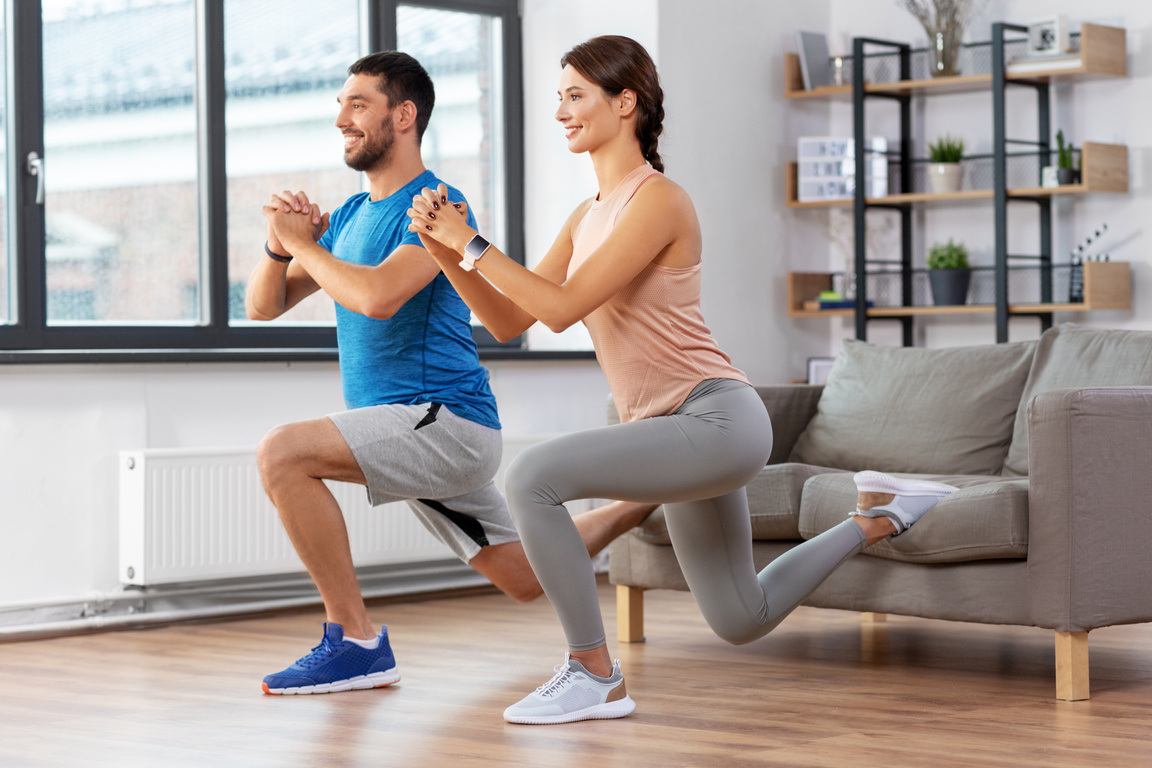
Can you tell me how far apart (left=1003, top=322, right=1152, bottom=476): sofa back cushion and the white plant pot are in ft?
5.97

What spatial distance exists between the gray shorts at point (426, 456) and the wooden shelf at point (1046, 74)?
9.58 ft

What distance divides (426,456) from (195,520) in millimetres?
1484

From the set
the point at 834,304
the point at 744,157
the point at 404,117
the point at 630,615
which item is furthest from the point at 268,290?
the point at 834,304

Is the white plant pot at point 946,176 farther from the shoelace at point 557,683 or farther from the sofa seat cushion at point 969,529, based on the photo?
the shoelace at point 557,683

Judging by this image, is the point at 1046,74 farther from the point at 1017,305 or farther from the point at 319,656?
the point at 319,656

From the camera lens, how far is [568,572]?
268 centimetres

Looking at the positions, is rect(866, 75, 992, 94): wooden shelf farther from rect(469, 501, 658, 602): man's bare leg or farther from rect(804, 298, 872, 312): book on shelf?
rect(469, 501, 658, 602): man's bare leg

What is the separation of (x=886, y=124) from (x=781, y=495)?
2773mm

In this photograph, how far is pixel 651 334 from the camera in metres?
2.68

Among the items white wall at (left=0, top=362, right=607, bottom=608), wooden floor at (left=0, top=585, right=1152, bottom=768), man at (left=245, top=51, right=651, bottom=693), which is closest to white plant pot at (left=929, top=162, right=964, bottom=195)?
wooden floor at (left=0, top=585, right=1152, bottom=768)

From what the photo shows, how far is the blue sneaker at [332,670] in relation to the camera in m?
3.18

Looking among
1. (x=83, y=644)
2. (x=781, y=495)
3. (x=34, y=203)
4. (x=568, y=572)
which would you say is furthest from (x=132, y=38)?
(x=568, y=572)

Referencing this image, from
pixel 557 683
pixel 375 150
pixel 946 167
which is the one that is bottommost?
pixel 557 683

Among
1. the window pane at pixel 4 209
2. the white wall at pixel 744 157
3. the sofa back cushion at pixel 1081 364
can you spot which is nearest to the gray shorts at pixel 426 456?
the sofa back cushion at pixel 1081 364
